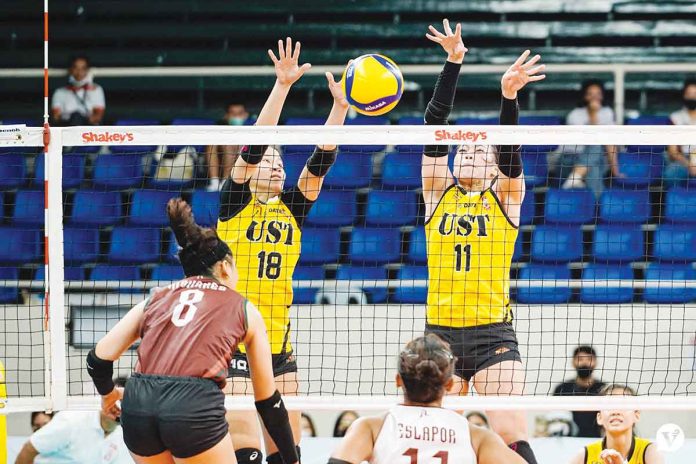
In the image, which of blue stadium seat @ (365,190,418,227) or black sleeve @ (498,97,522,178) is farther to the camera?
blue stadium seat @ (365,190,418,227)

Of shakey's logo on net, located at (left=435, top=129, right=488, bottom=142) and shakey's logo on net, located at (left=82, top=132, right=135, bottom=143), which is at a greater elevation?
shakey's logo on net, located at (left=435, top=129, right=488, bottom=142)

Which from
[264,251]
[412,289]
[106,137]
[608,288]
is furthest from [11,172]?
[608,288]

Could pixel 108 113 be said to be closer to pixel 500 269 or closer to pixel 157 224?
pixel 157 224

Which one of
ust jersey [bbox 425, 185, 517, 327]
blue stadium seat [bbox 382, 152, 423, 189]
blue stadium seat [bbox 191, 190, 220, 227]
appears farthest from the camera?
blue stadium seat [bbox 382, 152, 423, 189]

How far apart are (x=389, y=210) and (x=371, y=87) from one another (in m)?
4.71

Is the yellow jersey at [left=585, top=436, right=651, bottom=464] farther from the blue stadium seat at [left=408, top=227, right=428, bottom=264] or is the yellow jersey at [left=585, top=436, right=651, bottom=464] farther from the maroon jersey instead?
the blue stadium seat at [left=408, top=227, right=428, bottom=264]

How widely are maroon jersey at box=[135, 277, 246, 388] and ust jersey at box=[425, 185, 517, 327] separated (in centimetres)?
201

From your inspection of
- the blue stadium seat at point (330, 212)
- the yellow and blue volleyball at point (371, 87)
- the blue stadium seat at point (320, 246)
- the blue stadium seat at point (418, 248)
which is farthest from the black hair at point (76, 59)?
the yellow and blue volleyball at point (371, 87)

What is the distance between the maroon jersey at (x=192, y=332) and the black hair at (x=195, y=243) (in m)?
0.16

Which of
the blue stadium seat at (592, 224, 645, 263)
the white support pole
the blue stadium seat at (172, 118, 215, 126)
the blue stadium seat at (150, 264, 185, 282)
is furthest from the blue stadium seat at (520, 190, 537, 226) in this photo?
the white support pole

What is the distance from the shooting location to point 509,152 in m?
6.61

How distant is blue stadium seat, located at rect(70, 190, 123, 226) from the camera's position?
440 inches

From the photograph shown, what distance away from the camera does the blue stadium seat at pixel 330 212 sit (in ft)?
36.9

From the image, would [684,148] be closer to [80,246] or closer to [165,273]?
[165,273]
